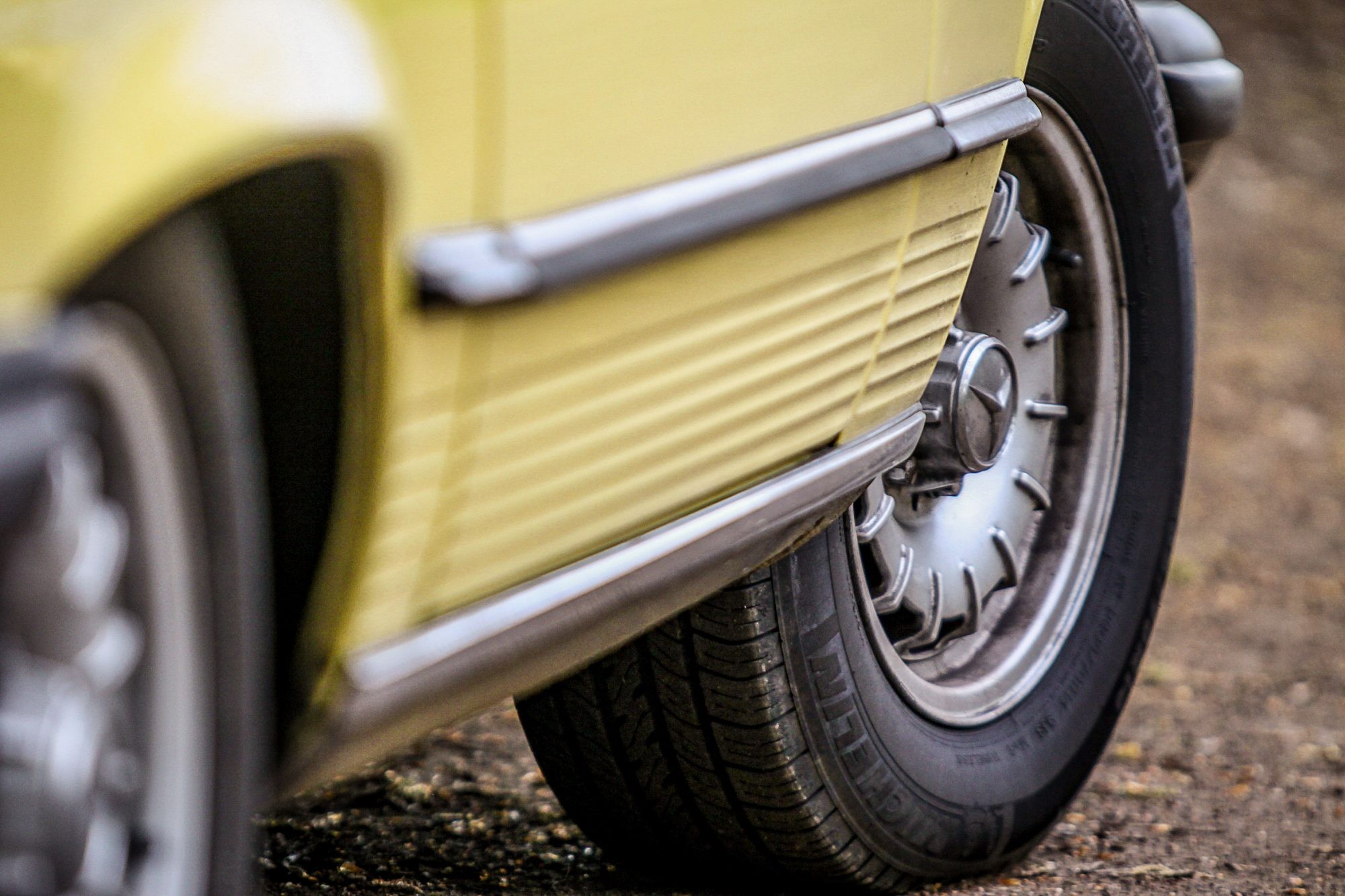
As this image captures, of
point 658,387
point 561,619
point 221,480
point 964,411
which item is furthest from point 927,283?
point 221,480

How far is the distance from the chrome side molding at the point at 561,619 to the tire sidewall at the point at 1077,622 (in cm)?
25

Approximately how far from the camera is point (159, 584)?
0.94 m

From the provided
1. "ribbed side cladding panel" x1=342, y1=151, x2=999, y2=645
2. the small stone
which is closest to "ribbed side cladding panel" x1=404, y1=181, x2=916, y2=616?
"ribbed side cladding panel" x1=342, y1=151, x2=999, y2=645

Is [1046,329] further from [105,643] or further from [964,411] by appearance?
[105,643]

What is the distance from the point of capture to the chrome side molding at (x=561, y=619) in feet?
3.64

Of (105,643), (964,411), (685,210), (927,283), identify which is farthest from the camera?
(964,411)

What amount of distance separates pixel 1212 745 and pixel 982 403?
1197mm

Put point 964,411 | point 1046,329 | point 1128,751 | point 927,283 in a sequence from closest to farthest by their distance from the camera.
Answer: point 927,283 → point 964,411 → point 1046,329 → point 1128,751

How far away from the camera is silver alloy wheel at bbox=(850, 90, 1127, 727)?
1.96 m

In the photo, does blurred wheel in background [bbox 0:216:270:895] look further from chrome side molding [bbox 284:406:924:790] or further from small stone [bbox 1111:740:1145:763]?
small stone [bbox 1111:740:1145:763]

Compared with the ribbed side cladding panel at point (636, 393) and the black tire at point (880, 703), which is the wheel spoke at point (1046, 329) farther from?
the ribbed side cladding panel at point (636, 393)

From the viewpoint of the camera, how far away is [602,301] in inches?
46.6

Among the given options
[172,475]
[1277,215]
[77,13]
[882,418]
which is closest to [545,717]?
[882,418]

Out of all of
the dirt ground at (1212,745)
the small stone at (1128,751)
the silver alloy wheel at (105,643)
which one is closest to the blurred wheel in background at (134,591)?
the silver alloy wheel at (105,643)
